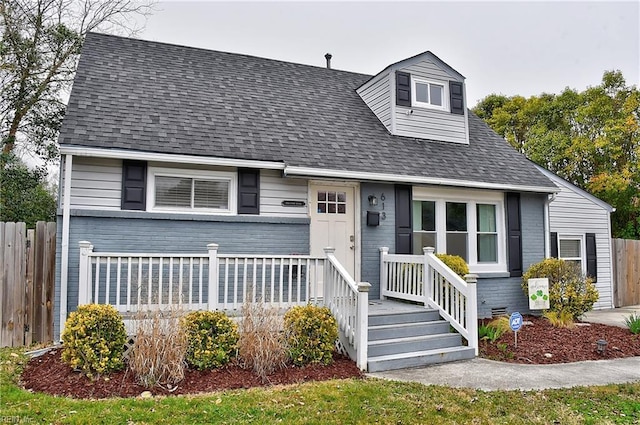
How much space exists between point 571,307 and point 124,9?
14869 millimetres

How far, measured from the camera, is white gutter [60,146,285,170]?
6256 millimetres

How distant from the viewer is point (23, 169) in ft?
35.9

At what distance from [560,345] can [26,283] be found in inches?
324

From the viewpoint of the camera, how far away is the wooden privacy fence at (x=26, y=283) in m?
6.43

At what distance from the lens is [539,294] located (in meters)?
7.57

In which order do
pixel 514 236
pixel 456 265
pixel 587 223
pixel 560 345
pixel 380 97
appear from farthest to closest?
pixel 587 223, pixel 380 97, pixel 514 236, pixel 456 265, pixel 560 345

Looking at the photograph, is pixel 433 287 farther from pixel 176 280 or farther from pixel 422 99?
pixel 422 99

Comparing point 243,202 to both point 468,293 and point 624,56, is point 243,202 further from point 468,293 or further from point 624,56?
point 624,56

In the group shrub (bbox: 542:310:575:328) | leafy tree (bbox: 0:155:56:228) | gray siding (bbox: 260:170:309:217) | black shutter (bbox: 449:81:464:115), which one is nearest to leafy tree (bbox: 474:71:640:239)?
black shutter (bbox: 449:81:464:115)

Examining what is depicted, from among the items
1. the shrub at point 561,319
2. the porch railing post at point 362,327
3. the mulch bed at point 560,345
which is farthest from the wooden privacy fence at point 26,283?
the shrub at point 561,319

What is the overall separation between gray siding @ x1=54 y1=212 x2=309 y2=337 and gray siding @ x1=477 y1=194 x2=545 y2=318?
4142mm

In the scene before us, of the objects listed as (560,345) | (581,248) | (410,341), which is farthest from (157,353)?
(581,248)

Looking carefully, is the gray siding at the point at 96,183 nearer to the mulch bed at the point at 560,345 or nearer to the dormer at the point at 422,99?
the dormer at the point at 422,99

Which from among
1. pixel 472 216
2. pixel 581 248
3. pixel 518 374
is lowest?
pixel 518 374
